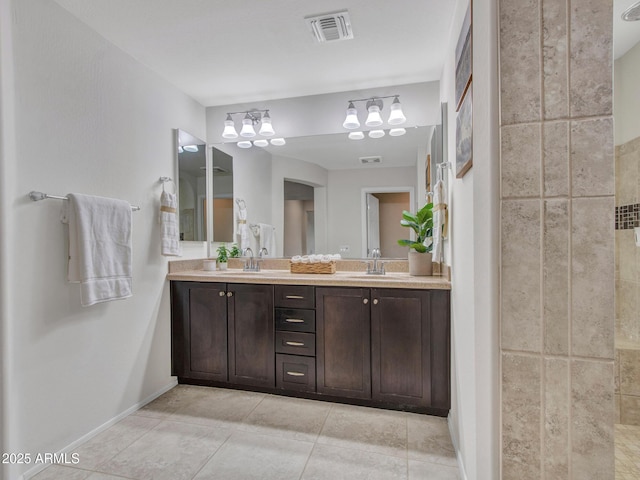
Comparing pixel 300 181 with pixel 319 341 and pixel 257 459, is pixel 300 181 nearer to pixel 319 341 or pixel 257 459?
pixel 319 341

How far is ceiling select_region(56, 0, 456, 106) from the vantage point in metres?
1.79

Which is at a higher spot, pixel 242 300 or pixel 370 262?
pixel 370 262

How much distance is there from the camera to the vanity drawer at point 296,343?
2.30 meters

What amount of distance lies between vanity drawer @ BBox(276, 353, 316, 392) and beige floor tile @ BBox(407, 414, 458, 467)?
696mm

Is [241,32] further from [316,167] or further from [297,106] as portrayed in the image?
[316,167]

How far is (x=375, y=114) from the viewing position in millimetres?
2658

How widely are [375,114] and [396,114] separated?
0.17 m

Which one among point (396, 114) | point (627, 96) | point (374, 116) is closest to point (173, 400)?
point (374, 116)

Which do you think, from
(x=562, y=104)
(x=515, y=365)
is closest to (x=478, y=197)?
(x=562, y=104)

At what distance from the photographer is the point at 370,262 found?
9.00 feet

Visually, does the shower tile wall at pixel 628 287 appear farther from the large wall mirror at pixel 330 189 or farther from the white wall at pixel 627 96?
the large wall mirror at pixel 330 189

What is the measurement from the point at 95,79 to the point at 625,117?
328 cm

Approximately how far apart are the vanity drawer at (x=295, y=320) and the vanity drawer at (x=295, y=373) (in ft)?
0.67

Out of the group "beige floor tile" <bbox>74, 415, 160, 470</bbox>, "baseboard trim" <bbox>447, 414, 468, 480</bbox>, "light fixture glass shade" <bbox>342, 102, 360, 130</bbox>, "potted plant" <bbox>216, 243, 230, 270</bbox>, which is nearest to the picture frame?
"light fixture glass shade" <bbox>342, 102, 360, 130</bbox>
